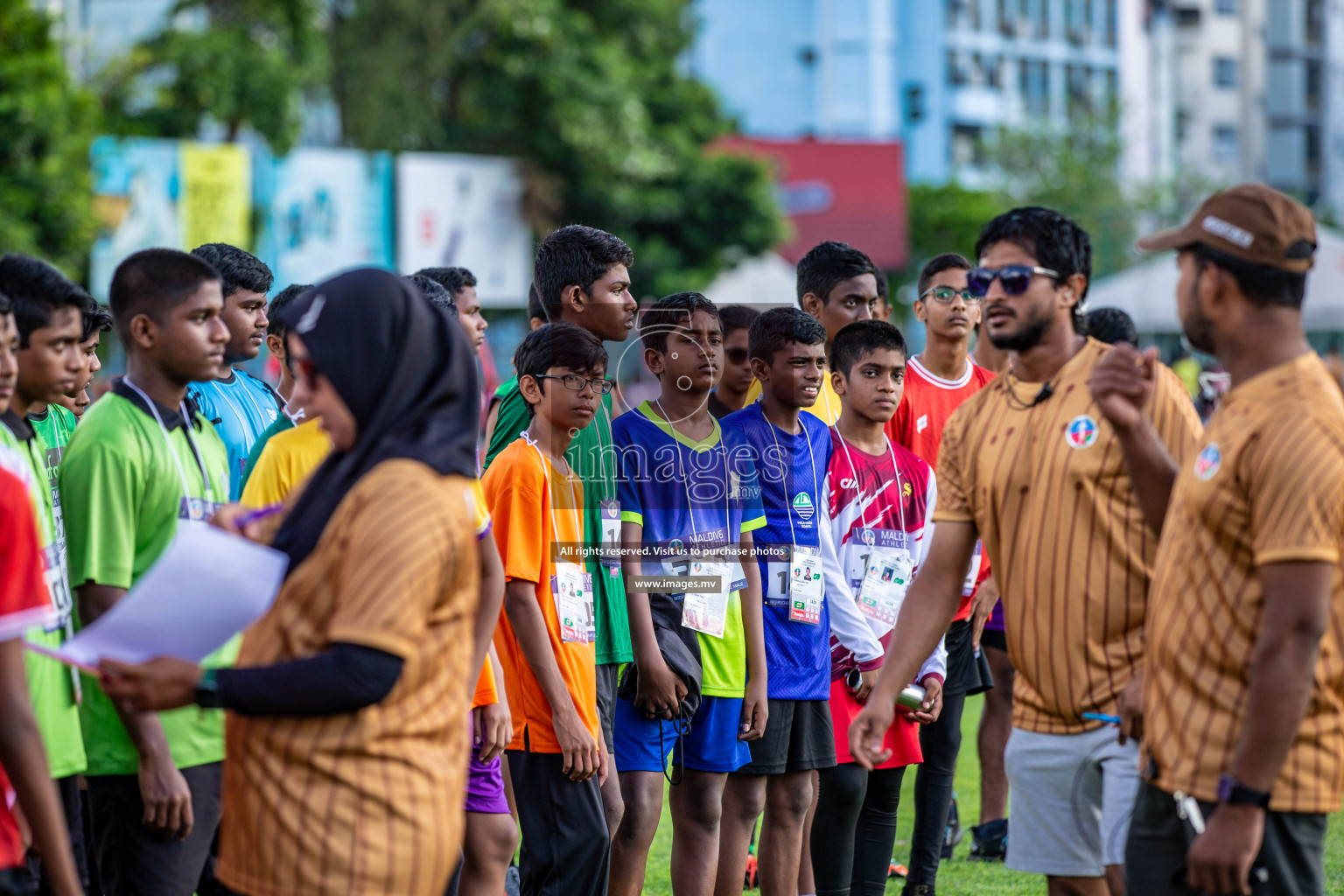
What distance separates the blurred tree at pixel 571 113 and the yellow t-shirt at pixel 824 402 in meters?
24.9

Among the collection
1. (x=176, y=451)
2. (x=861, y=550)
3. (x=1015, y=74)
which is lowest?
(x=861, y=550)

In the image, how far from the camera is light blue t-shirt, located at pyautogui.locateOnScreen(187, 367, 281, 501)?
18.4ft

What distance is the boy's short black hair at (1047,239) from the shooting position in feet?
14.3

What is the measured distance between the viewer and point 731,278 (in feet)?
118

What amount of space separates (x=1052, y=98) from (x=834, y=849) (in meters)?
60.4

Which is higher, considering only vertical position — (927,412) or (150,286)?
(150,286)

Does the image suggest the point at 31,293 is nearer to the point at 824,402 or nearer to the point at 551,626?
the point at 551,626

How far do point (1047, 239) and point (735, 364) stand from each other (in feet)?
6.95

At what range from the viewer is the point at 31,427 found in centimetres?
414

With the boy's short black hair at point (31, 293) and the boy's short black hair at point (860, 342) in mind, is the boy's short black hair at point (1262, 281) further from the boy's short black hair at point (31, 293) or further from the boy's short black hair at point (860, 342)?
the boy's short black hair at point (31, 293)

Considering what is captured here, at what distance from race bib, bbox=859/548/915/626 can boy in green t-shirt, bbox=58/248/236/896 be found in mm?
2517

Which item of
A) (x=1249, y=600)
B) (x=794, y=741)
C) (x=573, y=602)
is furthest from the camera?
(x=794, y=741)

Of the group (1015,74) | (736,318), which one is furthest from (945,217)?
(736,318)

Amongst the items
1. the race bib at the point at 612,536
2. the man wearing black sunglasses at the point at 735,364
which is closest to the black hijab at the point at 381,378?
the race bib at the point at 612,536
